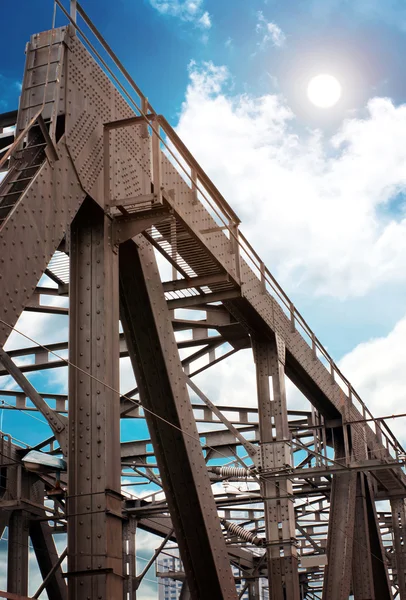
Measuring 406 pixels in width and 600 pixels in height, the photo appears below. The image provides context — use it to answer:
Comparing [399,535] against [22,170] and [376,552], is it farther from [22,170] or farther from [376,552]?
[22,170]

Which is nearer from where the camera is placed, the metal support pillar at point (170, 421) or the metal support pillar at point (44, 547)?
the metal support pillar at point (170, 421)

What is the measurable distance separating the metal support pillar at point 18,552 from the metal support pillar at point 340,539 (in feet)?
28.5

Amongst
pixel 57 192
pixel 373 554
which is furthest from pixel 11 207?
pixel 373 554

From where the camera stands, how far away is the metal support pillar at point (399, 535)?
34719 mm

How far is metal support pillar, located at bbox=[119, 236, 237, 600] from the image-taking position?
15.0 meters

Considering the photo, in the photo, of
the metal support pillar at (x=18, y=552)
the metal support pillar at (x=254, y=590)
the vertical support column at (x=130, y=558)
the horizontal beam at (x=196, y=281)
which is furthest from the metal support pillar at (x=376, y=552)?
the horizontal beam at (x=196, y=281)

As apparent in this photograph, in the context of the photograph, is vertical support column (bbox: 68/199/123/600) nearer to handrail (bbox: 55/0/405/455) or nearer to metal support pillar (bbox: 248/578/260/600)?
handrail (bbox: 55/0/405/455)

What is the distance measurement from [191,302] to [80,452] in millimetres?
6698

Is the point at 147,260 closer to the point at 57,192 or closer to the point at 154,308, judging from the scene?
the point at 154,308

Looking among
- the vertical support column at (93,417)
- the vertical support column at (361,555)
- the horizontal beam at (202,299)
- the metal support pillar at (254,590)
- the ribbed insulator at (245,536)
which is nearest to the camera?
the vertical support column at (93,417)

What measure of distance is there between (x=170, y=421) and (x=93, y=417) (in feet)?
11.5

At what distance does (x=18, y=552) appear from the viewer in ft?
81.5

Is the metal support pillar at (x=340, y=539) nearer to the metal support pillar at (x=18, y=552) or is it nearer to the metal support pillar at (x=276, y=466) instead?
the metal support pillar at (x=276, y=466)

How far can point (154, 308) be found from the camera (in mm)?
15078
